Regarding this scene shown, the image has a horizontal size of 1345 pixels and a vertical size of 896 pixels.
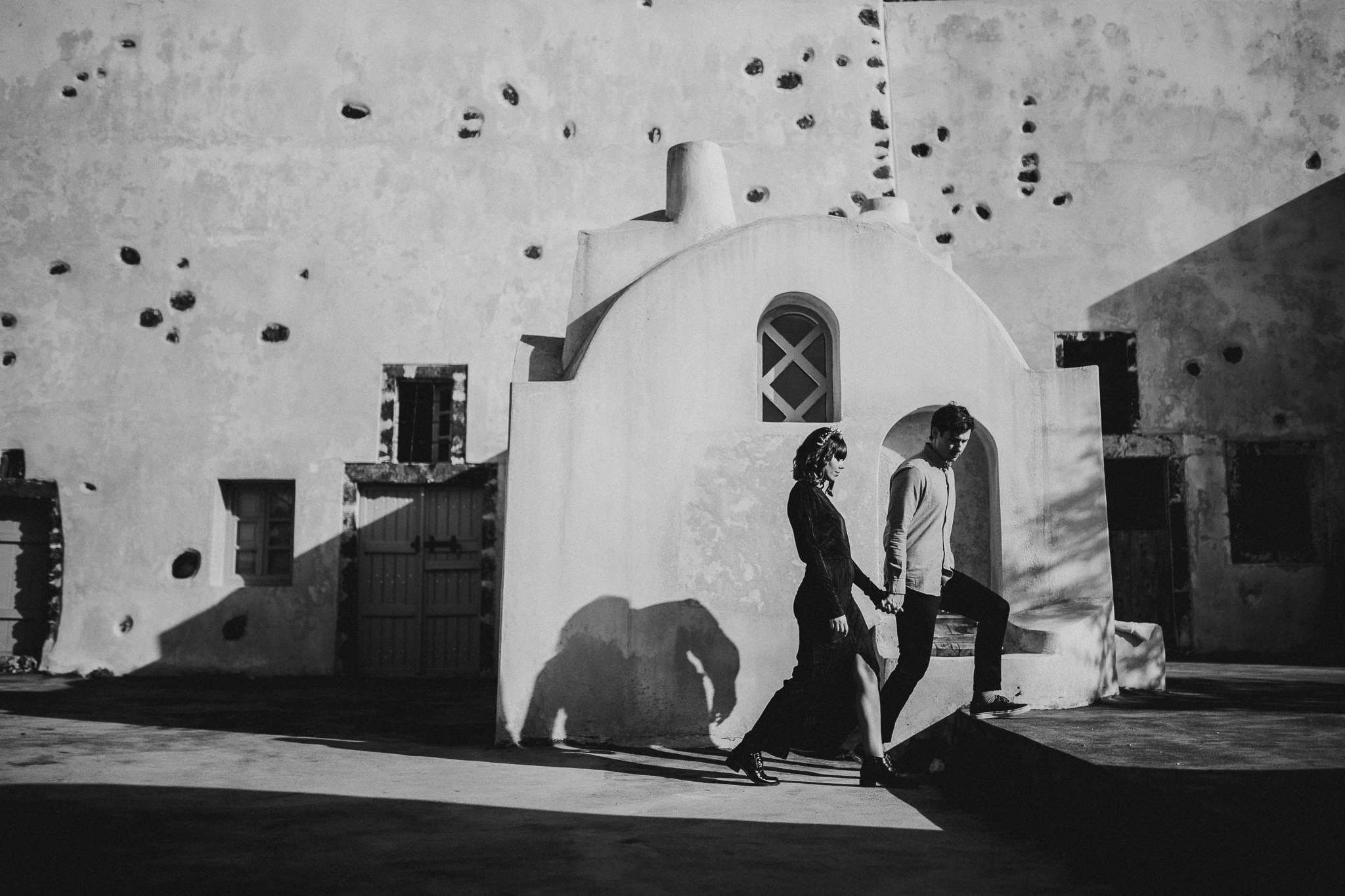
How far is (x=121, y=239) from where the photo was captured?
12273 mm

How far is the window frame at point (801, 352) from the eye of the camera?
7355 millimetres

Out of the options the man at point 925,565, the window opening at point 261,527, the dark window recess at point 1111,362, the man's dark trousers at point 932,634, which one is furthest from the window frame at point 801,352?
the window opening at point 261,527

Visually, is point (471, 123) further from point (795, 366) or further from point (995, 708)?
point (995, 708)

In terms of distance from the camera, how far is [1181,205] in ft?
41.0

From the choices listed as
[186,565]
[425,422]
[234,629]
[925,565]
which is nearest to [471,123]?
[425,422]

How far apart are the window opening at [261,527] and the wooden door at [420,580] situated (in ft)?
2.84

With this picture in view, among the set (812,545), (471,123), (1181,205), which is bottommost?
(812,545)

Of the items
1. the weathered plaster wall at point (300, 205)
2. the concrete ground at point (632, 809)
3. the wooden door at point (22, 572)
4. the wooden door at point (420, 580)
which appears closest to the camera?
the concrete ground at point (632, 809)

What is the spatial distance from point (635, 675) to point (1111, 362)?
810cm

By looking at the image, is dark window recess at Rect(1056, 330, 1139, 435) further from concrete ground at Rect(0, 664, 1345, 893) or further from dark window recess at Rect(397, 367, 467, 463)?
dark window recess at Rect(397, 367, 467, 463)

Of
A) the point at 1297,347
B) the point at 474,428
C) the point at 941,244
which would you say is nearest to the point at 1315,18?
the point at 1297,347

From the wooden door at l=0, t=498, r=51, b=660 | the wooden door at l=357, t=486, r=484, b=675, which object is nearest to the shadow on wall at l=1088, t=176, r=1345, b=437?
the wooden door at l=357, t=486, r=484, b=675

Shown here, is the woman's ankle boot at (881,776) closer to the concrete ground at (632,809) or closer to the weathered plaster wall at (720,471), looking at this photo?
the concrete ground at (632,809)

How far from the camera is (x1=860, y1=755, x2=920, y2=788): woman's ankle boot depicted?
215 inches
